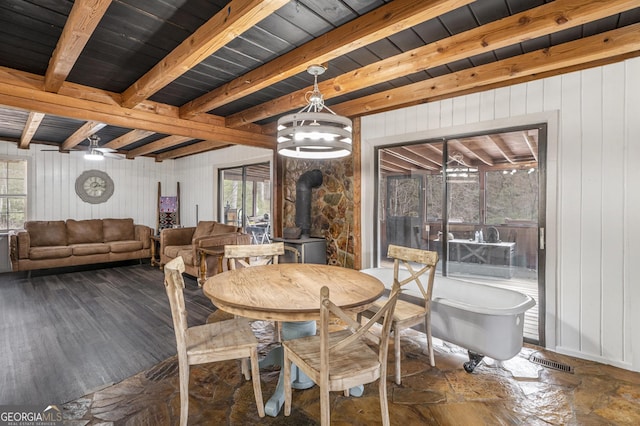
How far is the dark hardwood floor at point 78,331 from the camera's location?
7.60ft

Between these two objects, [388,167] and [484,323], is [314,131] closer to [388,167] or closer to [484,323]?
[484,323]

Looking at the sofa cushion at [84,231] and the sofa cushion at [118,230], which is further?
the sofa cushion at [118,230]

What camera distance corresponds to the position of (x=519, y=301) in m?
2.66

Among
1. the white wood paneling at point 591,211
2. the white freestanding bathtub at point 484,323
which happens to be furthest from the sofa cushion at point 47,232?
the white wood paneling at point 591,211

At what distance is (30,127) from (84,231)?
2.51 m

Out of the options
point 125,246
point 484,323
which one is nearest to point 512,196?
point 484,323

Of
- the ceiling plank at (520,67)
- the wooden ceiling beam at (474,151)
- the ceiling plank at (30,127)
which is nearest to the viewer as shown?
the ceiling plank at (520,67)

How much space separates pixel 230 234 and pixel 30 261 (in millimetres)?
3468

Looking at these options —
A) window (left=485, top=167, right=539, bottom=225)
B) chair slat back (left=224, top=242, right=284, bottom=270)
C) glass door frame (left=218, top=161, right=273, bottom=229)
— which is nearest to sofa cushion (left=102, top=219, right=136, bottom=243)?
glass door frame (left=218, top=161, right=273, bottom=229)

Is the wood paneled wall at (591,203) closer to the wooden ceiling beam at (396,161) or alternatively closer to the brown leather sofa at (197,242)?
the wooden ceiling beam at (396,161)

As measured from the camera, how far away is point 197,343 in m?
1.94

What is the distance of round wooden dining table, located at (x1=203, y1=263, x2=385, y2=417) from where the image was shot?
1.73 metres

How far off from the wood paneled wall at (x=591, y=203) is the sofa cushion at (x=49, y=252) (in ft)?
23.1

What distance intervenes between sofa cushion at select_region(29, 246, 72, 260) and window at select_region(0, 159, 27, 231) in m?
1.18
